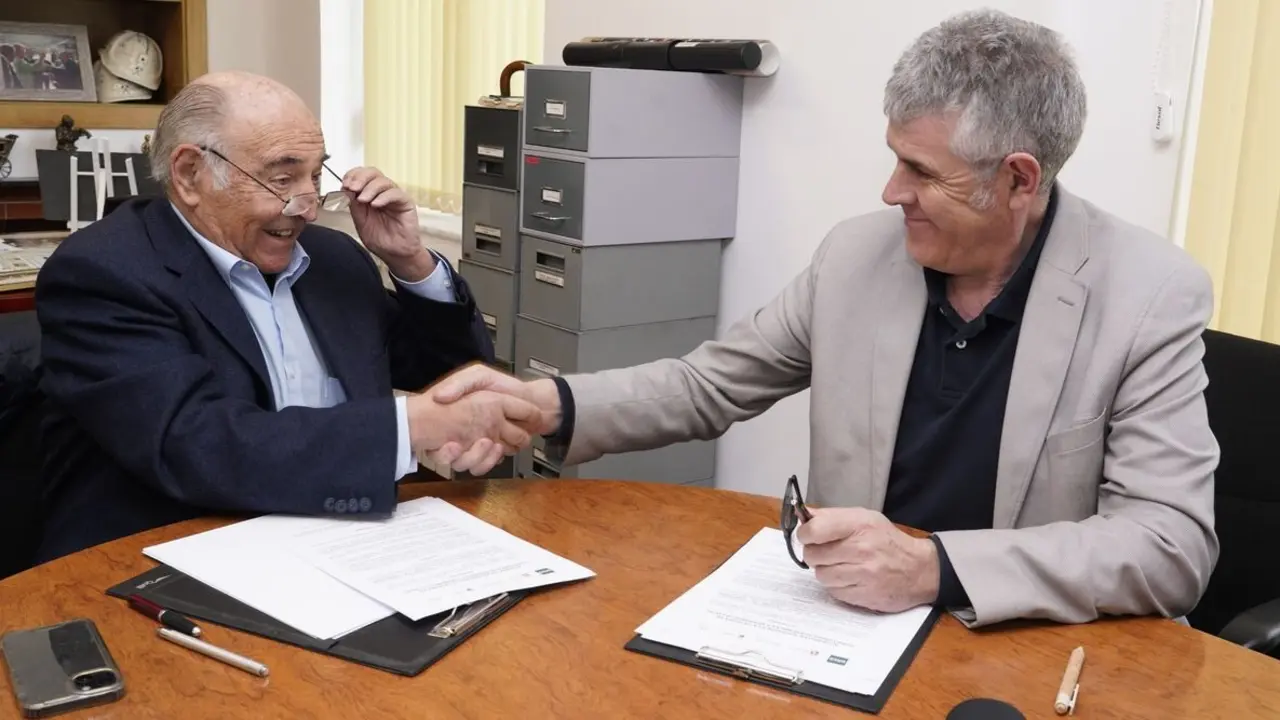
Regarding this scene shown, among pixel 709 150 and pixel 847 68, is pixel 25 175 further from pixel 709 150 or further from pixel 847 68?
pixel 847 68

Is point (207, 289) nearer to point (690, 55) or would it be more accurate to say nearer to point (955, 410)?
point (955, 410)

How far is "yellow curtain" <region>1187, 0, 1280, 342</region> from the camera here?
2447 millimetres

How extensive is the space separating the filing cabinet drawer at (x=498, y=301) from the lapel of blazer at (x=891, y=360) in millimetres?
1781

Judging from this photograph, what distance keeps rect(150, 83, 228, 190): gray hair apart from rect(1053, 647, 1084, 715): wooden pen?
142cm

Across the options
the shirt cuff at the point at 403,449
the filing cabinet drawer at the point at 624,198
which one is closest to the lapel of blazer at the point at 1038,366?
the shirt cuff at the point at 403,449

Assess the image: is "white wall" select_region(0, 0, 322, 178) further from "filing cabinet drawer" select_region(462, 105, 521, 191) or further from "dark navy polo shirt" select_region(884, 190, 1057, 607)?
"dark navy polo shirt" select_region(884, 190, 1057, 607)

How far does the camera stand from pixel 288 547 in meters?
1.45

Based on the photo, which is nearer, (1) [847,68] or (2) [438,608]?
(2) [438,608]

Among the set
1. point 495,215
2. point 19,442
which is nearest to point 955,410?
point 19,442

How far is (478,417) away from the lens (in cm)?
172

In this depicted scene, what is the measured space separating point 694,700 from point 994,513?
71cm

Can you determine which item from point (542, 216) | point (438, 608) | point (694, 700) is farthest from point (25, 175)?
point (694, 700)

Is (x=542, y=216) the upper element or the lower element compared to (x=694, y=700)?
upper

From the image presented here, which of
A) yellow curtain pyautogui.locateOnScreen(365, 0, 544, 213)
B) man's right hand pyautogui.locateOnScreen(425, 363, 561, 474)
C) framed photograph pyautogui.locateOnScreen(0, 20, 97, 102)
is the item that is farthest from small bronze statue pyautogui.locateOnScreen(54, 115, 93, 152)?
man's right hand pyautogui.locateOnScreen(425, 363, 561, 474)
